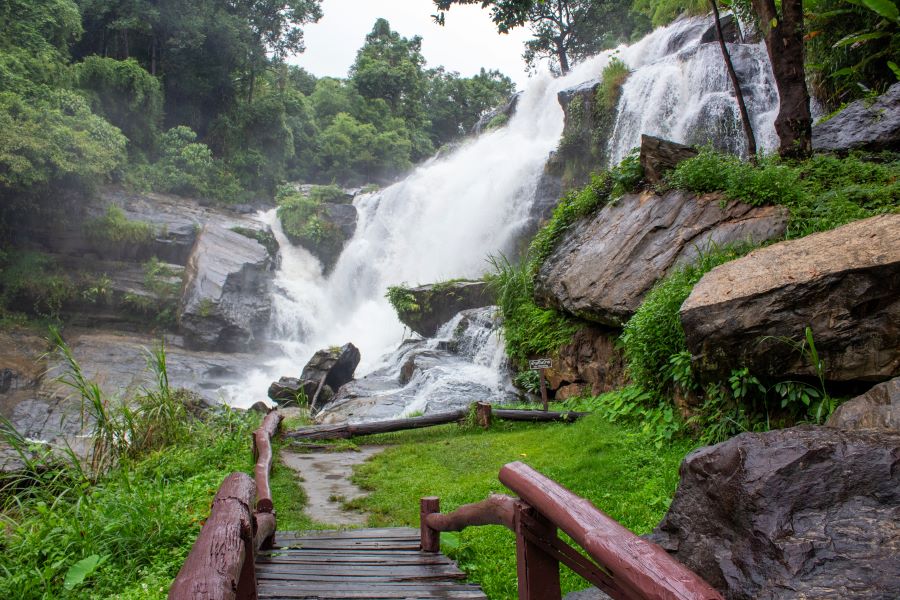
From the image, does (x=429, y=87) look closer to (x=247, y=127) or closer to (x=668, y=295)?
(x=247, y=127)

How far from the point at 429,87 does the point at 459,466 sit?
42.2 meters

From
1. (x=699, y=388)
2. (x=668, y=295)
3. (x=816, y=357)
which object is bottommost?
(x=699, y=388)

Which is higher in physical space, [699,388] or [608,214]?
[608,214]

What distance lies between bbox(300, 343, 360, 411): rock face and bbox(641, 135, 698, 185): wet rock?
29.6ft

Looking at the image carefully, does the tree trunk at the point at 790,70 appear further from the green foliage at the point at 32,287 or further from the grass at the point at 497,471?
the green foliage at the point at 32,287

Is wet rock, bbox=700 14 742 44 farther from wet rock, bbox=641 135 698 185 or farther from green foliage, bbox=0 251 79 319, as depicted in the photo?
green foliage, bbox=0 251 79 319

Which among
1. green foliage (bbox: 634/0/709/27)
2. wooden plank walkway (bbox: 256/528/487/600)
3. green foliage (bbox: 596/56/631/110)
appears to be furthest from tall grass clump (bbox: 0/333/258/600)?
green foliage (bbox: 634/0/709/27)

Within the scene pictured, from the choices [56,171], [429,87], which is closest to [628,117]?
[56,171]

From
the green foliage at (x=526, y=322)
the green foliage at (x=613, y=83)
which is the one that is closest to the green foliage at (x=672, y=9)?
the green foliage at (x=613, y=83)

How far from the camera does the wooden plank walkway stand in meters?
3.02

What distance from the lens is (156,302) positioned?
67.2ft

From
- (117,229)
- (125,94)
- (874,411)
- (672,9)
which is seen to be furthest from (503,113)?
(874,411)

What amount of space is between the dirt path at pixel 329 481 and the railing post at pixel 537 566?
3.56 metres

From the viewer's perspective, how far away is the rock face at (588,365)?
853 cm
